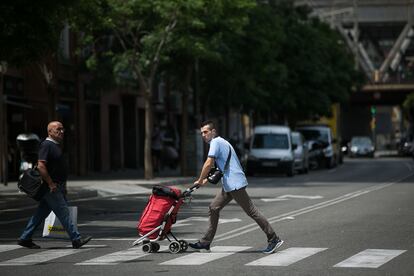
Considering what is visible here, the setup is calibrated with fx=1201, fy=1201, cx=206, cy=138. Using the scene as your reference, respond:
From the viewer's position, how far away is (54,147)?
15.9 metres

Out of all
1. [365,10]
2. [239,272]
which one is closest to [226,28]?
[239,272]

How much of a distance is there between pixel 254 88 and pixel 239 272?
123 feet

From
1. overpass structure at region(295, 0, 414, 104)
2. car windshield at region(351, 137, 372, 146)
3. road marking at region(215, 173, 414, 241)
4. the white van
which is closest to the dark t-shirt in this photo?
road marking at region(215, 173, 414, 241)

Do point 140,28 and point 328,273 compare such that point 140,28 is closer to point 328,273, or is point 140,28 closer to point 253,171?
point 253,171

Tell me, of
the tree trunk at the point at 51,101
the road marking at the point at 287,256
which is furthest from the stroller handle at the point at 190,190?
the tree trunk at the point at 51,101

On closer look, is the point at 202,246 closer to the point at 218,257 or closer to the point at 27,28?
the point at 218,257

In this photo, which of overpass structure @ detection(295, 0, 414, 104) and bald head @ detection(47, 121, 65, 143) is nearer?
bald head @ detection(47, 121, 65, 143)

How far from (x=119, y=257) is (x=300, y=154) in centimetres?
3482

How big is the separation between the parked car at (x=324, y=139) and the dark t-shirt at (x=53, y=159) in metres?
40.8

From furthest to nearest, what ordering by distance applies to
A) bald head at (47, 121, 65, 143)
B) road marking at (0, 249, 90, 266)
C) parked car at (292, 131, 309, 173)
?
1. parked car at (292, 131, 309, 173)
2. bald head at (47, 121, 65, 143)
3. road marking at (0, 249, 90, 266)

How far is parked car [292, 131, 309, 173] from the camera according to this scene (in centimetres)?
4887

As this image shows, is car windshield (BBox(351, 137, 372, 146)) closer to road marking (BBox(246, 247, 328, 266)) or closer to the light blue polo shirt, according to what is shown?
road marking (BBox(246, 247, 328, 266))

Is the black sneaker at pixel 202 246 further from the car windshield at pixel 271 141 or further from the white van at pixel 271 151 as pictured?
the car windshield at pixel 271 141

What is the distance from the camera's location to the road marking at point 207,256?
1388 centimetres
